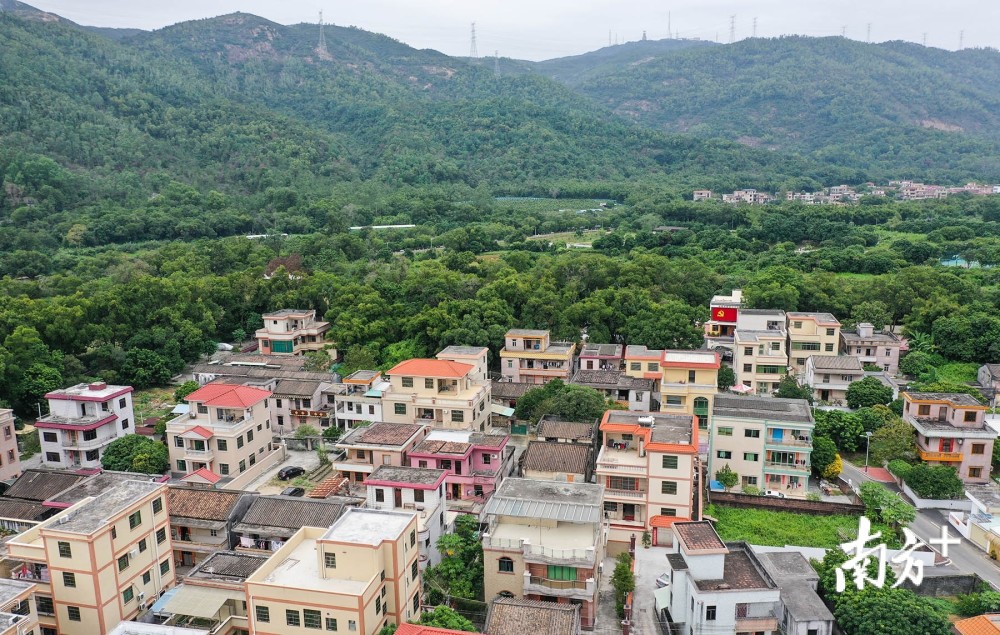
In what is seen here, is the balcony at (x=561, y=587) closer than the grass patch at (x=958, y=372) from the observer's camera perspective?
Yes

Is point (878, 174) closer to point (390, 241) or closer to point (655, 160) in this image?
point (655, 160)

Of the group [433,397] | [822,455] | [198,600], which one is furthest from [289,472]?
[822,455]

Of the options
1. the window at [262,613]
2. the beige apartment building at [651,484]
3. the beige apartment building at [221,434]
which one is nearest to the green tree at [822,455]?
the beige apartment building at [651,484]

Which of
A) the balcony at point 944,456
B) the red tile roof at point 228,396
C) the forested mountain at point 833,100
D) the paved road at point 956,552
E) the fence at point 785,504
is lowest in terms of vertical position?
the paved road at point 956,552

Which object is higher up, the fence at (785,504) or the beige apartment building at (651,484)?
the beige apartment building at (651,484)

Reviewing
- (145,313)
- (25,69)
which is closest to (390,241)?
(145,313)

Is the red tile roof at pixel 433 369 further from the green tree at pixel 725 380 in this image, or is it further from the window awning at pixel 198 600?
the green tree at pixel 725 380

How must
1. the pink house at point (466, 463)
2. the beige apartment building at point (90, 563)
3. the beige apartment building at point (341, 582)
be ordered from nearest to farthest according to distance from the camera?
the beige apartment building at point (341, 582)
the beige apartment building at point (90, 563)
the pink house at point (466, 463)
